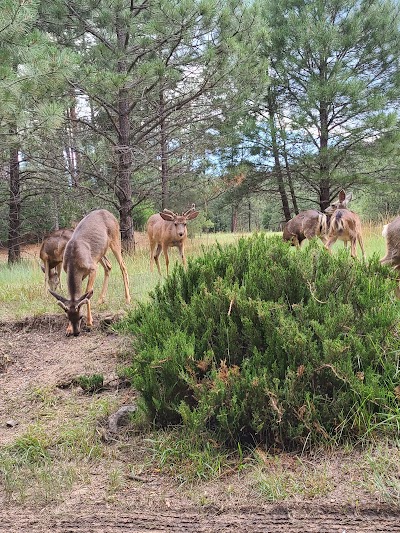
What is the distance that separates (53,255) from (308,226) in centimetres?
586

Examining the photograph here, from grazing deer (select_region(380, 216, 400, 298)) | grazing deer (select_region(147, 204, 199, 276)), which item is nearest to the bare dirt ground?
grazing deer (select_region(380, 216, 400, 298))

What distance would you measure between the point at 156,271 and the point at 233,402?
7.30 metres

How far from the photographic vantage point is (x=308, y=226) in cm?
1064

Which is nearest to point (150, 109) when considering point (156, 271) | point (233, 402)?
point (156, 271)

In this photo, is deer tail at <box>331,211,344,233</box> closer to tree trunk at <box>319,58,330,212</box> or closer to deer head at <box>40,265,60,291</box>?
deer head at <box>40,265,60,291</box>

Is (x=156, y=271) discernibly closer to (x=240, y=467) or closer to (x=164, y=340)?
(x=164, y=340)

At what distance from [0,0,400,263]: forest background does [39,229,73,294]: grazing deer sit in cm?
209

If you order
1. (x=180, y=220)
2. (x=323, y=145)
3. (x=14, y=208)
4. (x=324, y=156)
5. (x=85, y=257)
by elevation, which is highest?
(x=323, y=145)

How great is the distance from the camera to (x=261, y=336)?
3.36 metres

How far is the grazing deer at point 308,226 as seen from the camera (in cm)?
1038

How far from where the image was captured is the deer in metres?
7.47

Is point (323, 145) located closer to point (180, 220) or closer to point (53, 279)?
point (180, 220)

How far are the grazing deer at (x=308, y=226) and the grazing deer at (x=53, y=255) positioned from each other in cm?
484

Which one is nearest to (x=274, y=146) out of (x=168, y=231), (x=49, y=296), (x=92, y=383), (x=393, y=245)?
(x=168, y=231)
